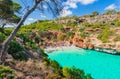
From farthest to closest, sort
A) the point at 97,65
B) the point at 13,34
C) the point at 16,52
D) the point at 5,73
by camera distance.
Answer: the point at 97,65, the point at 16,52, the point at 13,34, the point at 5,73

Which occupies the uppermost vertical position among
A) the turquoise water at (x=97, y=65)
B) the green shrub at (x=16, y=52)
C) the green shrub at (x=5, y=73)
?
the green shrub at (x=16, y=52)

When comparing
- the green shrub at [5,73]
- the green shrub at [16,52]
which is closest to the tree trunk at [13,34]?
the green shrub at [5,73]

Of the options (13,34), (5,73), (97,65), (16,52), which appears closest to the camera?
(5,73)

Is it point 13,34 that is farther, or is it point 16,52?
point 16,52

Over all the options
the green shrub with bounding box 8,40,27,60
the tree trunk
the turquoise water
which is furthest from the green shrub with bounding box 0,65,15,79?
the turquoise water

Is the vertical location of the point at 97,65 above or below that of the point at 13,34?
below

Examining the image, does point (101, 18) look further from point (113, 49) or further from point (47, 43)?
point (113, 49)

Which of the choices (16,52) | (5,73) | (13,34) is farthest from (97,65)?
(5,73)

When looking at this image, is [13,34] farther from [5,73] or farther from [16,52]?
[16,52]

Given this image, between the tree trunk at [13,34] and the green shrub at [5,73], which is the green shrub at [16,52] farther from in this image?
the green shrub at [5,73]

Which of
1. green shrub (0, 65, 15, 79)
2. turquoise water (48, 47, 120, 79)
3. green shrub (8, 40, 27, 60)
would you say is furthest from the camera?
turquoise water (48, 47, 120, 79)

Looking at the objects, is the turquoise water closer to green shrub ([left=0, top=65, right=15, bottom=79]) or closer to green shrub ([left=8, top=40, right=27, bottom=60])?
green shrub ([left=8, top=40, right=27, bottom=60])

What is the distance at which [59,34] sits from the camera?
7325cm

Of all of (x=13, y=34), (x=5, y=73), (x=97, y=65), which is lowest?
(x=97, y=65)
